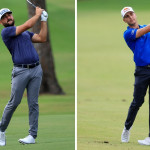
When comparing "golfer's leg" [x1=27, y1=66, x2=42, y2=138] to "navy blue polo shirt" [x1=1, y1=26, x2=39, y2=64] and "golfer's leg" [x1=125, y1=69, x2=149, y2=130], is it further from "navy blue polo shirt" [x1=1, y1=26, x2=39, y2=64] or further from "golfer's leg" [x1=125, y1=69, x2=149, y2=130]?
"golfer's leg" [x1=125, y1=69, x2=149, y2=130]

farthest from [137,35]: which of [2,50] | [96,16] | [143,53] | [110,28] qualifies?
[96,16]

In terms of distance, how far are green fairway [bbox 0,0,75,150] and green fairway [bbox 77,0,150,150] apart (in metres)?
0.29

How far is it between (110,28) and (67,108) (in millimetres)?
18440

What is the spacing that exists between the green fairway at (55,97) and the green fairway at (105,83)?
0.95ft

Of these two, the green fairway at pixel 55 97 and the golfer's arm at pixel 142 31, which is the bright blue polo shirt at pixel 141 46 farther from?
the green fairway at pixel 55 97

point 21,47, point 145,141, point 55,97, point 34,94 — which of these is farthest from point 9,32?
point 55,97

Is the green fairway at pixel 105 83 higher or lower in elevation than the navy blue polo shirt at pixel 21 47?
lower

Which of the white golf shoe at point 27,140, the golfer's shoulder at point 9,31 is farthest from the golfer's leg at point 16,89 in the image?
the golfer's shoulder at point 9,31

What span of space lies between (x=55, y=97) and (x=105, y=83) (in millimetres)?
1658

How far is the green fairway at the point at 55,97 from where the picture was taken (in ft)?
28.0

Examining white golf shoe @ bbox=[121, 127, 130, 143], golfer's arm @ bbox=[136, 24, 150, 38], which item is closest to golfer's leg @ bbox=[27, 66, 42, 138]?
white golf shoe @ bbox=[121, 127, 130, 143]

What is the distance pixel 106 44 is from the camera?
26266 millimetres

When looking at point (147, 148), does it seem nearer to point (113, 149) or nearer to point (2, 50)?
point (113, 149)

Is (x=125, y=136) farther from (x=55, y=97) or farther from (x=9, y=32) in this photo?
(x=55, y=97)
